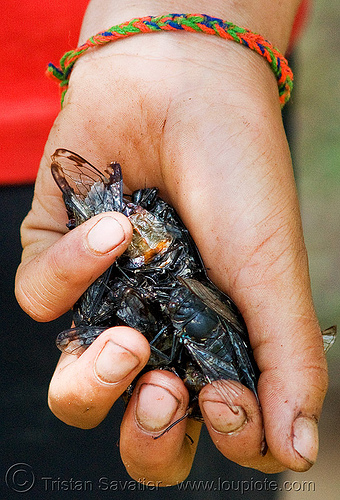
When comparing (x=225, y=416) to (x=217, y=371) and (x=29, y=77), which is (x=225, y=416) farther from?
(x=29, y=77)

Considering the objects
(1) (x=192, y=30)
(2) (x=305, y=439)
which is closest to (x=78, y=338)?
(2) (x=305, y=439)

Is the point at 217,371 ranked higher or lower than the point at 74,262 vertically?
lower

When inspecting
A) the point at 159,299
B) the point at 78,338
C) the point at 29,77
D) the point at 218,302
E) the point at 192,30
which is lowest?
the point at 78,338

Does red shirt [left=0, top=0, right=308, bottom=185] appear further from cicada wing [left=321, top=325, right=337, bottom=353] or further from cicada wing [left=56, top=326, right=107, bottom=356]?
cicada wing [left=321, top=325, right=337, bottom=353]

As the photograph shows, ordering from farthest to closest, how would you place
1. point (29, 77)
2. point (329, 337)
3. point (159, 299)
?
point (29, 77) < point (329, 337) < point (159, 299)

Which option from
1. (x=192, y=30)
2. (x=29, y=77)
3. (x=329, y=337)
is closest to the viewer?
(x=329, y=337)

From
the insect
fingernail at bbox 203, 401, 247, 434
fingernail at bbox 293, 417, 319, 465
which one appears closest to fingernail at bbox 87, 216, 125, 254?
the insect

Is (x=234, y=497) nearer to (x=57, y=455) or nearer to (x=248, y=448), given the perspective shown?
(x=57, y=455)

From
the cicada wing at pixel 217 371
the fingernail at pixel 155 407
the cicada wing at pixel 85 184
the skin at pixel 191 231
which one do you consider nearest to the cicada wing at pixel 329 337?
the skin at pixel 191 231
